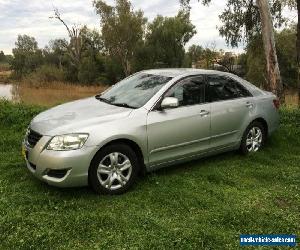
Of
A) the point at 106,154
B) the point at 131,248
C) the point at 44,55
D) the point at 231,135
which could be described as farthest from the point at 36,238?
the point at 44,55

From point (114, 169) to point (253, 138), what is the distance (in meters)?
3.14

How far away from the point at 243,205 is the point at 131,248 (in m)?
1.78

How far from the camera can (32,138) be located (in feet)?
17.7

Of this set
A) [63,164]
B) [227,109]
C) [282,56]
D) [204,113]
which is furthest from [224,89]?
[282,56]

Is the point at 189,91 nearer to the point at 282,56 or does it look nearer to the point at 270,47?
the point at 270,47

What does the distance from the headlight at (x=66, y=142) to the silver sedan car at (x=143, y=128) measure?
1 centimetres

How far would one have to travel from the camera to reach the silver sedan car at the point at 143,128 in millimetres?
5062

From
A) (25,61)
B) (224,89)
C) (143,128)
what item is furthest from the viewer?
(25,61)

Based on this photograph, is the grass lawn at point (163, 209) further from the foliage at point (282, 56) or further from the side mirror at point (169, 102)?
the foliage at point (282, 56)

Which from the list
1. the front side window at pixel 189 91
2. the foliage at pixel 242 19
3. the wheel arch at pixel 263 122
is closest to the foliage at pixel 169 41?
the foliage at pixel 242 19

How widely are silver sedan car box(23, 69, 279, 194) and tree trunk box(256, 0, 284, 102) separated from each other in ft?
19.5

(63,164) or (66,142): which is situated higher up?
(66,142)

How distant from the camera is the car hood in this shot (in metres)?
5.14

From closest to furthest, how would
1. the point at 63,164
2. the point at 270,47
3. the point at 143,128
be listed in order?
the point at 63,164, the point at 143,128, the point at 270,47
